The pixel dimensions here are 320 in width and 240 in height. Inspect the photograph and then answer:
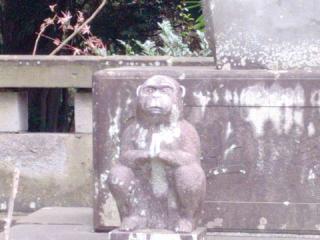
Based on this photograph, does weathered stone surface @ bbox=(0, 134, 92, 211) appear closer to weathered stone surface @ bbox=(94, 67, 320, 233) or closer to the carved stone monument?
weathered stone surface @ bbox=(94, 67, 320, 233)

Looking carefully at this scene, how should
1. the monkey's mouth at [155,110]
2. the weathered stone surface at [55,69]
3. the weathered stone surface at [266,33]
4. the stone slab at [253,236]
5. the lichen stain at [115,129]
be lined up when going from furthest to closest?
the weathered stone surface at [55,69], the weathered stone surface at [266,33], the lichen stain at [115,129], the stone slab at [253,236], the monkey's mouth at [155,110]

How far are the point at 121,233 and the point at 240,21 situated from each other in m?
1.26

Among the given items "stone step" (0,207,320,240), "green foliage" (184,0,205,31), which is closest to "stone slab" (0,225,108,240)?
"stone step" (0,207,320,240)

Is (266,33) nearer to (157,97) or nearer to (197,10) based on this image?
(157,97)

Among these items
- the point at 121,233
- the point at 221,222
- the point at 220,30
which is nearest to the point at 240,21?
the point at 220,30

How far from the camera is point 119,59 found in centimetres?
578

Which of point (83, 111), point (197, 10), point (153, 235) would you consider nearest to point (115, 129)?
point (153, 235)

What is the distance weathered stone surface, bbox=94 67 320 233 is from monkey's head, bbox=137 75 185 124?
484 mm

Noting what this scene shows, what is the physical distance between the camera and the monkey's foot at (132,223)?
435 centimetres

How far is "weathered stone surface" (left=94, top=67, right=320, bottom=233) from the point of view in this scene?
4.76 m

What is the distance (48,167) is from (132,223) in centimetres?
161

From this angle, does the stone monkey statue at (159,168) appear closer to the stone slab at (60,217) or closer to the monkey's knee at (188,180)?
the monkey's knee at (188,180)

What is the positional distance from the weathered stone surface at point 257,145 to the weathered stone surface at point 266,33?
0.68ft

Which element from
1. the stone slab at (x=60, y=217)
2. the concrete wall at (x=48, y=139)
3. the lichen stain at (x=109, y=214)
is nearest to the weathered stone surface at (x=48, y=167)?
the concrete wall at (x=48, y=139)
